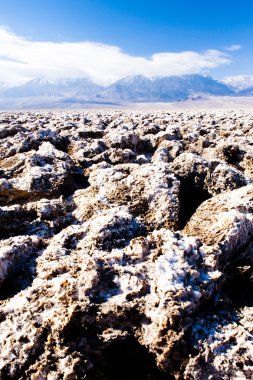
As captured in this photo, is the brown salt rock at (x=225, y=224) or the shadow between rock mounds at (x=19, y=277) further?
the brown salt rock at (x=225, y=224)

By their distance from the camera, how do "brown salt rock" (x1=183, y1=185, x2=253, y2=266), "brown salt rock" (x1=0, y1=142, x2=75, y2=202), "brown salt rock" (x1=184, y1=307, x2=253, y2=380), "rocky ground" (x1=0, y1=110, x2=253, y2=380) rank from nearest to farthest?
"brown salt rock" (x1=184, y1=307, x2=253, y2=380), "rocky ground" (x1=0, y1=110, x2=253, y2=380), "brown salt rock" (x1=183, y1=185, x2=253, y2=266), "brown salt rock" (x1=0, y1=142, x2=75, y2=202)

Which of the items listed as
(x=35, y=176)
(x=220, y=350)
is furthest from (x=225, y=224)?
(x=35, y=176)

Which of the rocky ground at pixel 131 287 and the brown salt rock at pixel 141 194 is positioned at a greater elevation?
the brown salt rock at pixel 141 194

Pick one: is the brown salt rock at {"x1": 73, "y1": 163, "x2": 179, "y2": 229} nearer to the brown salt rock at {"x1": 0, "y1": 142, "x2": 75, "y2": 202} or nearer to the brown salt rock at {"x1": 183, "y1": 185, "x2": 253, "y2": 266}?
the brown salt rock at {"x1": 183, "y1": 185, "x2": 253, "y2": 266}

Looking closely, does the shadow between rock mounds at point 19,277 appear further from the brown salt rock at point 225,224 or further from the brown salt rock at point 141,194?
the brown salt rock at point 225,224

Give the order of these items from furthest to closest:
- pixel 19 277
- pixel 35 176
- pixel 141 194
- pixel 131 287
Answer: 1. pixel 35 176
2. pixel 141 194
3. pixel 19 277
4. pixel 131 287

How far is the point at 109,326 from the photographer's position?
125 inches

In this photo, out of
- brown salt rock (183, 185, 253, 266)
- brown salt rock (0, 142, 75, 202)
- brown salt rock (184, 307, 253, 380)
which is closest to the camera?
brown salt rock (184, 307, 253, 380)

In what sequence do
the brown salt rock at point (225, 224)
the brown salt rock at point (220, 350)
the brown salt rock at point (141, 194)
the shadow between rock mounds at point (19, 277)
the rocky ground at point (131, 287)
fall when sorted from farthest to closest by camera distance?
1. the brown salt rock at point (141, 194)
2. the brown salt rock at point (225, 224)
3. the shadow between rock mounds at point (19, 277)
4. the rocky ground at point (131, 287)
5. the brown salt rock at point (220, 350)

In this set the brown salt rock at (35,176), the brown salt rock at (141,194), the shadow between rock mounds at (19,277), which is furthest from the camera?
the brown salt rock at (35,176)

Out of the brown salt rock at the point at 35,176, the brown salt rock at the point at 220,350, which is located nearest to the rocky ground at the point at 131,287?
the brown salt rock at the point at 220,350

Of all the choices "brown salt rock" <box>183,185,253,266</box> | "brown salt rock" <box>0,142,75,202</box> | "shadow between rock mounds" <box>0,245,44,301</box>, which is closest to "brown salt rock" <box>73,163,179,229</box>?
"brown salt rock" <box>183,185,253,266</box>

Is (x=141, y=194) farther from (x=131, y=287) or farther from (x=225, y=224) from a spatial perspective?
(x=131, y=287)

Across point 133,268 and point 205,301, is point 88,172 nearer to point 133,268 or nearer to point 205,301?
point 133,268
